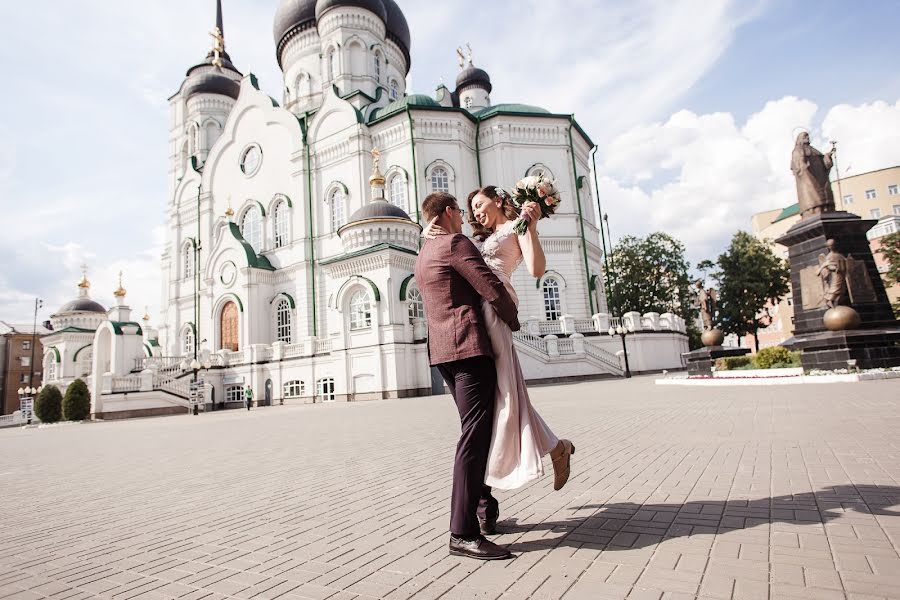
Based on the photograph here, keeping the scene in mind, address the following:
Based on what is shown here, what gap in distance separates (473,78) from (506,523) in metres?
39.4

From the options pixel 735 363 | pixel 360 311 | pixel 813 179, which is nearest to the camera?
pixel 813 179

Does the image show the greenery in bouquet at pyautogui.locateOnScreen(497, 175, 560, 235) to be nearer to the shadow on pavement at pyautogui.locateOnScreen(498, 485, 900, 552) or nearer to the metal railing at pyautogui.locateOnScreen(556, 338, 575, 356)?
the shadow on pavement at pyautogui.locateOnScreen(498, 485, 900, 552)

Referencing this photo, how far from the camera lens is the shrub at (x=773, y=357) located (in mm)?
15531

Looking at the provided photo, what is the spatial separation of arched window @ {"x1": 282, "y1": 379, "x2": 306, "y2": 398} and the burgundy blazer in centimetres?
2272

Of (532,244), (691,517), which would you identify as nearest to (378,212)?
(532,244)

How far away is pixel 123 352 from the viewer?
25516 millimetres

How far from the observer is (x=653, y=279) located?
142 ft

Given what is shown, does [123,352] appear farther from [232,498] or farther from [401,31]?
[401,31]

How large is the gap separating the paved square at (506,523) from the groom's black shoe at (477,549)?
6 centimetres

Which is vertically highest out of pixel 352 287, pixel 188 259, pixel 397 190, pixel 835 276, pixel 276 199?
pixel 276 199

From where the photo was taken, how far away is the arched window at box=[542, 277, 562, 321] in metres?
28.6

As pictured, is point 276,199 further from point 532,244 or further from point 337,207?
point 532,244

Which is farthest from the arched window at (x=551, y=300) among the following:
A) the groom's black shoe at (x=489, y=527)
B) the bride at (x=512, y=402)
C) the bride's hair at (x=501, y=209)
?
the groom's black shoe at (x=489, y=527)

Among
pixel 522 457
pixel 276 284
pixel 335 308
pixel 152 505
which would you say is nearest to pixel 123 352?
pixel 276 284
